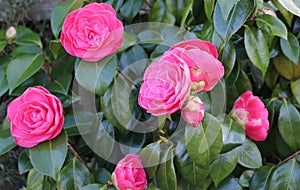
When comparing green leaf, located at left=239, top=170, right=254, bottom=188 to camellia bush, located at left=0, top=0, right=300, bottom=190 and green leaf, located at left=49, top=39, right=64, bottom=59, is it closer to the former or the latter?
camellia bush, located at left=0, top=0, right=300, bottom=190

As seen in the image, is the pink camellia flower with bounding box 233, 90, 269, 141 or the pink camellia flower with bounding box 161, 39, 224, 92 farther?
the pink camellia flower with bounding box 233, 90, 269, 141

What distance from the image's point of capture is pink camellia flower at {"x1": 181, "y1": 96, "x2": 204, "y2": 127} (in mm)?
767

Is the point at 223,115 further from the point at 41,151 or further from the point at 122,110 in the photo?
the point at 41,151

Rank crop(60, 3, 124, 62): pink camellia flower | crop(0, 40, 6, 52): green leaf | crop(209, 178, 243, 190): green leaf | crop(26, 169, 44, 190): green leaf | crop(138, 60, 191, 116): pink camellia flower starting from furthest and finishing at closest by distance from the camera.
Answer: crop(0, 40, 6, 52): green leaf < crop(26, 169, 44, 190): green leaf < crop(209, 178, 243, 190): green leaf < crop(60, 3, 124, 62): pink camellia flower < crop(138, 60, 191, 116): pink camellia flower

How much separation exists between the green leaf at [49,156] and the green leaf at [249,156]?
0.38m

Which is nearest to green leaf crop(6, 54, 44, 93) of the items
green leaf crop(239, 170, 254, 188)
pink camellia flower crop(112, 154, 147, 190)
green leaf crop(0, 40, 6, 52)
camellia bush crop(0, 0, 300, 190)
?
camellia bush crop(0, 0, 300, 190)

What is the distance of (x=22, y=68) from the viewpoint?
1.08 m

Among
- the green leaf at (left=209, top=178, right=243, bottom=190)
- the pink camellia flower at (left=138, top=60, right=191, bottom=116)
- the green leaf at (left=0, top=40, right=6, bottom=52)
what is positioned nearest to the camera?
the pink camellia flower at (left=138, top=60, right=191, bottom=116)

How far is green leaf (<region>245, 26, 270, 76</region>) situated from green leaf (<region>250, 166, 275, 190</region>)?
238 millimetres

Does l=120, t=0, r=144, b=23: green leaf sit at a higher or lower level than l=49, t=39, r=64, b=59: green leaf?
higher

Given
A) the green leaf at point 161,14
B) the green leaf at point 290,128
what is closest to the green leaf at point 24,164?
the green leaf at point 161,14

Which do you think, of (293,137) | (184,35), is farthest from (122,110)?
(293,137)

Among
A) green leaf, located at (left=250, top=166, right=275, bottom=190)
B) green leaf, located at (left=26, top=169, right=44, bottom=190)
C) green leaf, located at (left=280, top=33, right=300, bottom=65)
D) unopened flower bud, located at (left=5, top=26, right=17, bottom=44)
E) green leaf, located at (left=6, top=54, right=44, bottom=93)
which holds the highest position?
green leaf, located at (left=280, top=33, right=300, bottom=65)

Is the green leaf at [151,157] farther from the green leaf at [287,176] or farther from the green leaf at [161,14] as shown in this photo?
the green leaf at [161,14]
